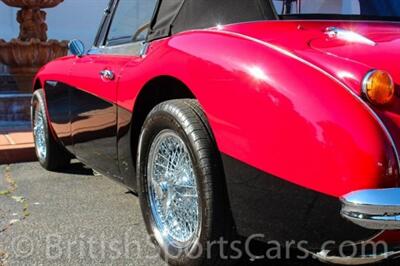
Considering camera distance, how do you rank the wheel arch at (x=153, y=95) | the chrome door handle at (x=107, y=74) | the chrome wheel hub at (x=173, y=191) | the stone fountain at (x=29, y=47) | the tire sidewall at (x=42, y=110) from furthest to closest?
the stone fountain at (x=29, y=47) → the tire sidewall at (x=42, y=110) → the chrome door handle at (x=107, y=74) → the wheel arch at (x=153, y=95) → the chrome wheel hub at (x=173, y=191)

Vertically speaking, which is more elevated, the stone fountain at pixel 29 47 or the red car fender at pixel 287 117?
the red car fender at pixel 287 117

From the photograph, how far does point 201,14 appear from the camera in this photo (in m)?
3.02

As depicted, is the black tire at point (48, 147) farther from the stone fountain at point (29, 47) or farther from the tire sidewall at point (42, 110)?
the stone fountain at point (29, 47)

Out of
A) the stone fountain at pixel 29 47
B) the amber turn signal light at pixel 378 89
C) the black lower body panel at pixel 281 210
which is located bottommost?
the stone fountain at pixel 29 47

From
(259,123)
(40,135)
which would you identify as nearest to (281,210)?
(259,123)

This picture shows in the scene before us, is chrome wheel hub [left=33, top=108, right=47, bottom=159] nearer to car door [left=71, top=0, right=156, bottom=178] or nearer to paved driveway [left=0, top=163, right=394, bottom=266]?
paved driveway [left=0, top=163, right=394, bottom=266]

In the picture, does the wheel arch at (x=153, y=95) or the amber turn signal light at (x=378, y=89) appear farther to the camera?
the wheel arch at (x=153, y=95)

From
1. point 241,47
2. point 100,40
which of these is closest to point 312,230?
point 241,47

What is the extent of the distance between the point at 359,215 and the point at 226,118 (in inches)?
27.2

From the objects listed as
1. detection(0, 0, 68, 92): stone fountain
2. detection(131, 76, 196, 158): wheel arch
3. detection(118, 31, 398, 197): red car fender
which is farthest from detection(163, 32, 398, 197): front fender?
detection(0, 0, 68, 92): stone fountain

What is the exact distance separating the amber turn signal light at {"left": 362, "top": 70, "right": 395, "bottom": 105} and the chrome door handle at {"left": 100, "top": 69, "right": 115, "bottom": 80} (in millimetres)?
1743

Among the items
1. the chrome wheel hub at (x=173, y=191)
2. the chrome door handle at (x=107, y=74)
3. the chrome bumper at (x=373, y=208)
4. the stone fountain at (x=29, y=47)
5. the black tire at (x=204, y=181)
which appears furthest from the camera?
the stone fountain at (x=29, y=47)

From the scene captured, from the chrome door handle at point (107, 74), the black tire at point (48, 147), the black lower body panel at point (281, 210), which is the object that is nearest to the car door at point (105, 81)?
the chrome door handle at point (107, 74)

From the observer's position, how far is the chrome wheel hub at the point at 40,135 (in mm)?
5114
